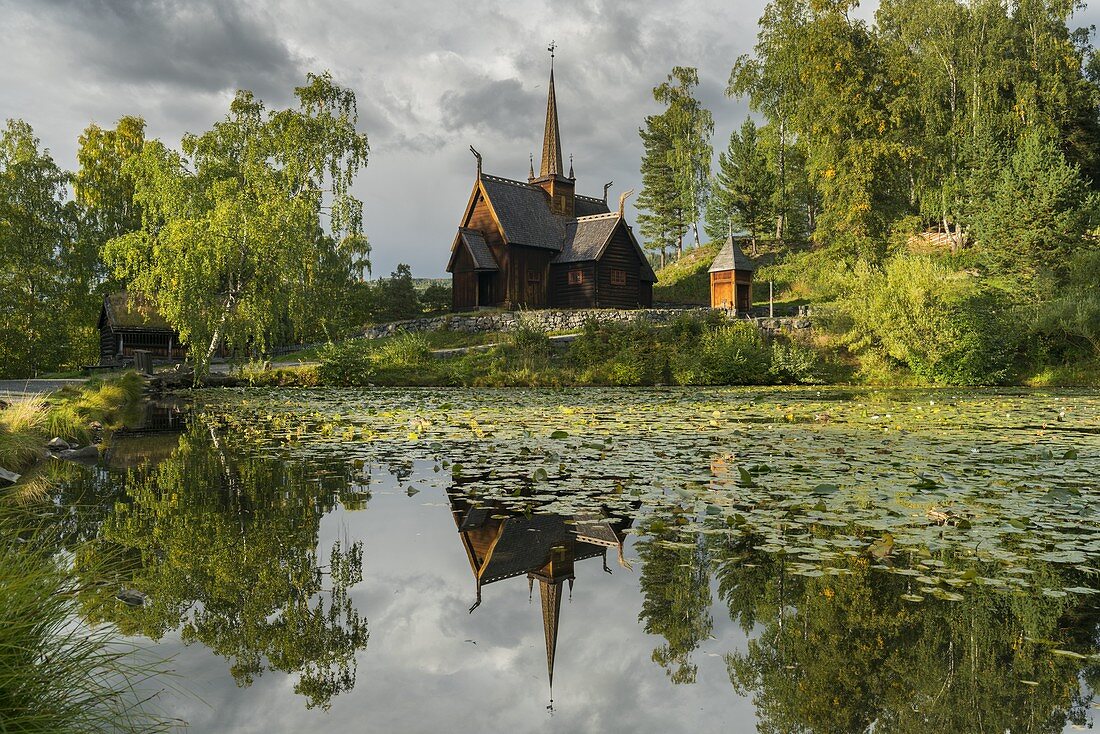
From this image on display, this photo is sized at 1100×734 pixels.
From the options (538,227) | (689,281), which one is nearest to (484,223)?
(538,227)

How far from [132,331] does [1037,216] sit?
41.6 metres

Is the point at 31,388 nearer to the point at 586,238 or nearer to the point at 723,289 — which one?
the point at 586,238

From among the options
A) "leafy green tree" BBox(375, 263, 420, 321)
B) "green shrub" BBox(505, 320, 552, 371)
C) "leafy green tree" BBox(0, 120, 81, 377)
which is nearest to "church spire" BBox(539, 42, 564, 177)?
"leafy green tree" BBox(375, 263, 420, 321)

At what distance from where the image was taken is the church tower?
42188 mm

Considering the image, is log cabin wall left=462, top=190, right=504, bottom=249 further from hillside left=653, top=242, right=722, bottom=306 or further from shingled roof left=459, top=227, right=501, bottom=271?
hillside left=653, top=242, right=722, bottom=306

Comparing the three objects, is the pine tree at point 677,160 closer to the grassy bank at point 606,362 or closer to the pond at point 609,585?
the grassy bank at point 606,362

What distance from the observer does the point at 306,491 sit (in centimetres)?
718

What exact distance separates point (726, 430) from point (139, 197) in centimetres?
2086

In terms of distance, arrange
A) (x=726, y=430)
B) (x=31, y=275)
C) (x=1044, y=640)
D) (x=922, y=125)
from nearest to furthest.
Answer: (x=1044, y=640)
(x=726, y=430)
(x=31, y=275)
(x=922, y=125)

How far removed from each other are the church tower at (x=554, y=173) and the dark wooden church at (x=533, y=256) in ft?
5.47

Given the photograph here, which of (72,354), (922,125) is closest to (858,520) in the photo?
(72,354)

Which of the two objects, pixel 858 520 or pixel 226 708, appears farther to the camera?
pixel 858 520

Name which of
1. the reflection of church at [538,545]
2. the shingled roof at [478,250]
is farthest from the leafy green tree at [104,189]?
the reflection of church at [538,545]

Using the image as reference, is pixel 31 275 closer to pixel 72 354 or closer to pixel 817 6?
pixel 72 354
